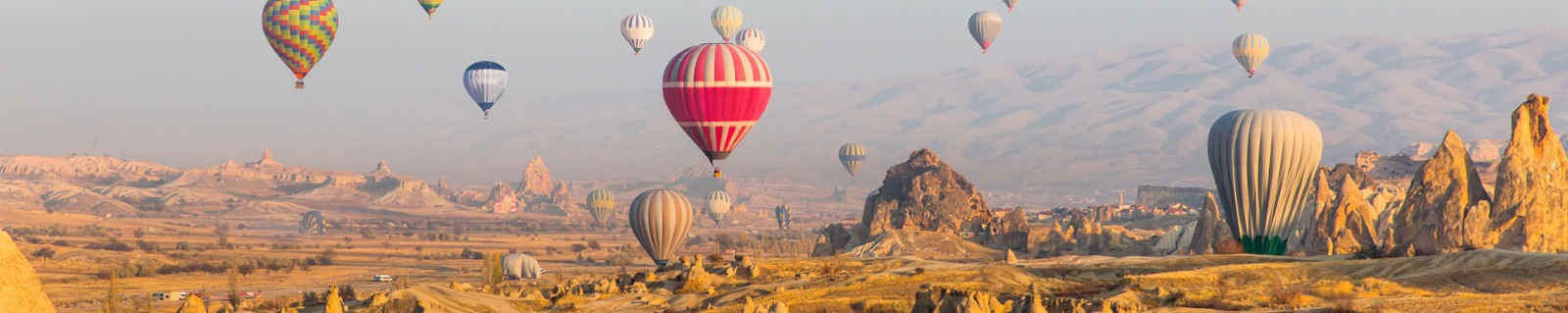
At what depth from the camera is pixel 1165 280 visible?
6975cm

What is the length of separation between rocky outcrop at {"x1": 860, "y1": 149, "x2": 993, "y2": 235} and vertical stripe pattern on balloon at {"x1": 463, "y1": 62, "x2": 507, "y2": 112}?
152ft

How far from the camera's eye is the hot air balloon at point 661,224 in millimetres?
144875

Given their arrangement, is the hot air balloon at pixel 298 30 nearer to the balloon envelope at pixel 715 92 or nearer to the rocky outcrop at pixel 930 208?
the balloon envelope at pixel 715 92

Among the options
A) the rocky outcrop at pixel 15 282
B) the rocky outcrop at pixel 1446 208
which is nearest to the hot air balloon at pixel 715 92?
the rocky outcrop at pixel 1446 208

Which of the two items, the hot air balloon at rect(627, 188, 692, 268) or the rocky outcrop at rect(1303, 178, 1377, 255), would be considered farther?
the hot air balloon at rect(627, 188, 692, 268)

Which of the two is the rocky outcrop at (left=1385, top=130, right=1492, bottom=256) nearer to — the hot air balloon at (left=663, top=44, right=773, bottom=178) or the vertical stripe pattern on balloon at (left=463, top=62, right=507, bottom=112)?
the hot air balloon at (left=663, top=44, right=773, bottom=178)

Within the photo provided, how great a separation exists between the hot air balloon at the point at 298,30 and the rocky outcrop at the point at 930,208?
3261 inches

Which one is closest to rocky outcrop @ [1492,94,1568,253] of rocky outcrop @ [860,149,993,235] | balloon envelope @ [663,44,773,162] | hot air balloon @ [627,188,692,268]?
balloon envelope @ [663,44,773,162]

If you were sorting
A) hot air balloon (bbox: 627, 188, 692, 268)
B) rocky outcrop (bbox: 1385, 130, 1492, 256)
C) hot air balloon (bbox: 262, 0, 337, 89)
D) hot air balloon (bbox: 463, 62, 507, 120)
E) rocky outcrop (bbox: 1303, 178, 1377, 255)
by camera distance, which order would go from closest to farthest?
rocky outcrop (bbox: 1385, 130, 1492, 256) → hot air balloon (bbox: 262, 0, 337, 89) → rocky outcrop (bbox: 1303, 178, 1377, 255) → hot air balloon (bbox: 627, 188, 692, 268) → hot air balloon (bbox: 463, 62, 507, 120)

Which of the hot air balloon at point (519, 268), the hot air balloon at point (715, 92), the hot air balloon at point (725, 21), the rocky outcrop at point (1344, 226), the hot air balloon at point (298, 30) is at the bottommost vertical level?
the hot air balloon at point (519, 268)

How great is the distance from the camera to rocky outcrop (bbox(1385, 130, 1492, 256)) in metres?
117

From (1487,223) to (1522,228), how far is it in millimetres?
2241

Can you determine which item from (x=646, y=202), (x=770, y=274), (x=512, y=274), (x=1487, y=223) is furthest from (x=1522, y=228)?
(x=512, y=274)

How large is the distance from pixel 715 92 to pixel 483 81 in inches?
3178
